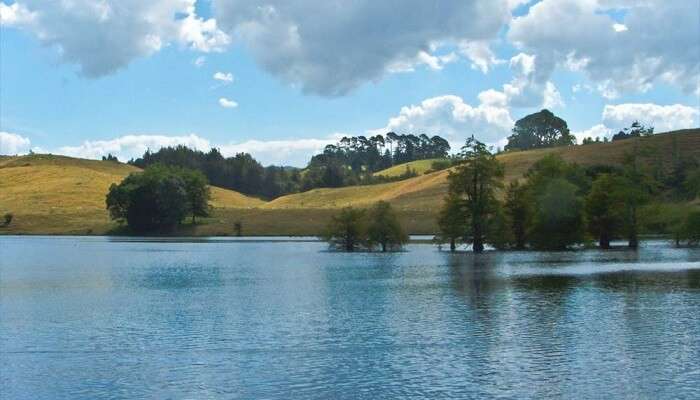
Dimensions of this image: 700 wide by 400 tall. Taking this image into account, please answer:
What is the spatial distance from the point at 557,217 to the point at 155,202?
105616mm

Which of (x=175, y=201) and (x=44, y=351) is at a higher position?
(x=175, y=201)

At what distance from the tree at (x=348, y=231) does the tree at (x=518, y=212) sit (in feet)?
76.9

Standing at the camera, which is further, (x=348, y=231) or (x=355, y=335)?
(x=348, y=231)

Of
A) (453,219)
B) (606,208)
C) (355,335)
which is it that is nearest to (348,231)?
(453,219)

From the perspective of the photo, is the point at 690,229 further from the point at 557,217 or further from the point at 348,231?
the point at 348,231

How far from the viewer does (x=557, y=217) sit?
4771 inches

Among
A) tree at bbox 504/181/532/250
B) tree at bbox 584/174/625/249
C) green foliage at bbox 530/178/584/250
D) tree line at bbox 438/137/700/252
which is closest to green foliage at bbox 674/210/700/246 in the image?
tree line at bbox 438/137/700/252

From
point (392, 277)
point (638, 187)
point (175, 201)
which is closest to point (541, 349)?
point (392, 277)

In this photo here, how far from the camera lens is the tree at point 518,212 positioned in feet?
417

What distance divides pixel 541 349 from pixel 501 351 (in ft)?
6.30

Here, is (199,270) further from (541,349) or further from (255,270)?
(541,349)

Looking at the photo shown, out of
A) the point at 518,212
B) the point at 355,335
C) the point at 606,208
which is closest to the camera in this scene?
the point at 355,335

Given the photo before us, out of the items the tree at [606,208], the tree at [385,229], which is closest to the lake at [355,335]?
the tree at [385,229]

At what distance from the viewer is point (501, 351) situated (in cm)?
3588
